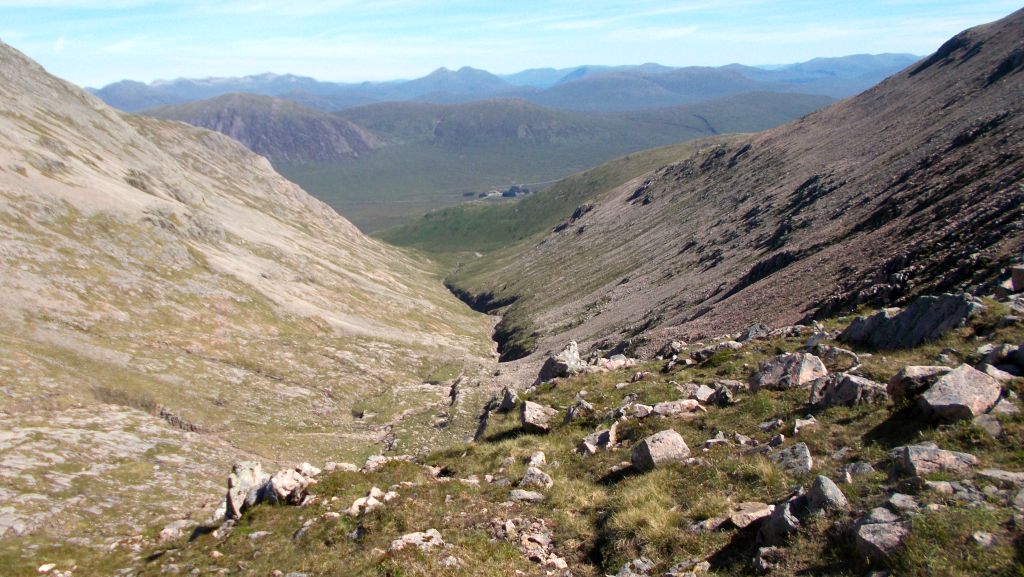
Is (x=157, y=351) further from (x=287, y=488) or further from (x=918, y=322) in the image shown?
(x=918, y=322)

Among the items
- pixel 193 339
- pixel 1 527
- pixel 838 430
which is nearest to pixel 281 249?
pixel 193 339

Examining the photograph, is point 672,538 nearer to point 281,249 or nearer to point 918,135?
point 918,135

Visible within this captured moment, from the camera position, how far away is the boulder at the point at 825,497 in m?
12.5

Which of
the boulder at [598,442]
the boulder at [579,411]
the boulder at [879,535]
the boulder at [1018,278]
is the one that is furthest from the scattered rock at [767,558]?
the boulder at [1018,278]

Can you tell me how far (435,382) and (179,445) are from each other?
4585 centimetres

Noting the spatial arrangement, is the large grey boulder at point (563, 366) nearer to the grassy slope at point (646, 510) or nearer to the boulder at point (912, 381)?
the grassy slope at point (646, 510)

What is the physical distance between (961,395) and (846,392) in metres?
3.85

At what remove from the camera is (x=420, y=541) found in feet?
54.6

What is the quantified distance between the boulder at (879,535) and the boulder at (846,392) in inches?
311

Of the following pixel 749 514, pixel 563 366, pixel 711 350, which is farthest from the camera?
pixel 563 366

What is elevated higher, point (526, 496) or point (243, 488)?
point (526, 496)

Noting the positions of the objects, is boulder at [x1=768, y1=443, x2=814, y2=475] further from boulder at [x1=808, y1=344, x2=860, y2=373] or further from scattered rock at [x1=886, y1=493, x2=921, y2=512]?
boulder at [x1=808, y1=344, x2=860, y2=373]

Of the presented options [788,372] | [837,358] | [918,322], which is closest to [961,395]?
[788,372]

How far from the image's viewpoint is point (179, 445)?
46.5 meters
